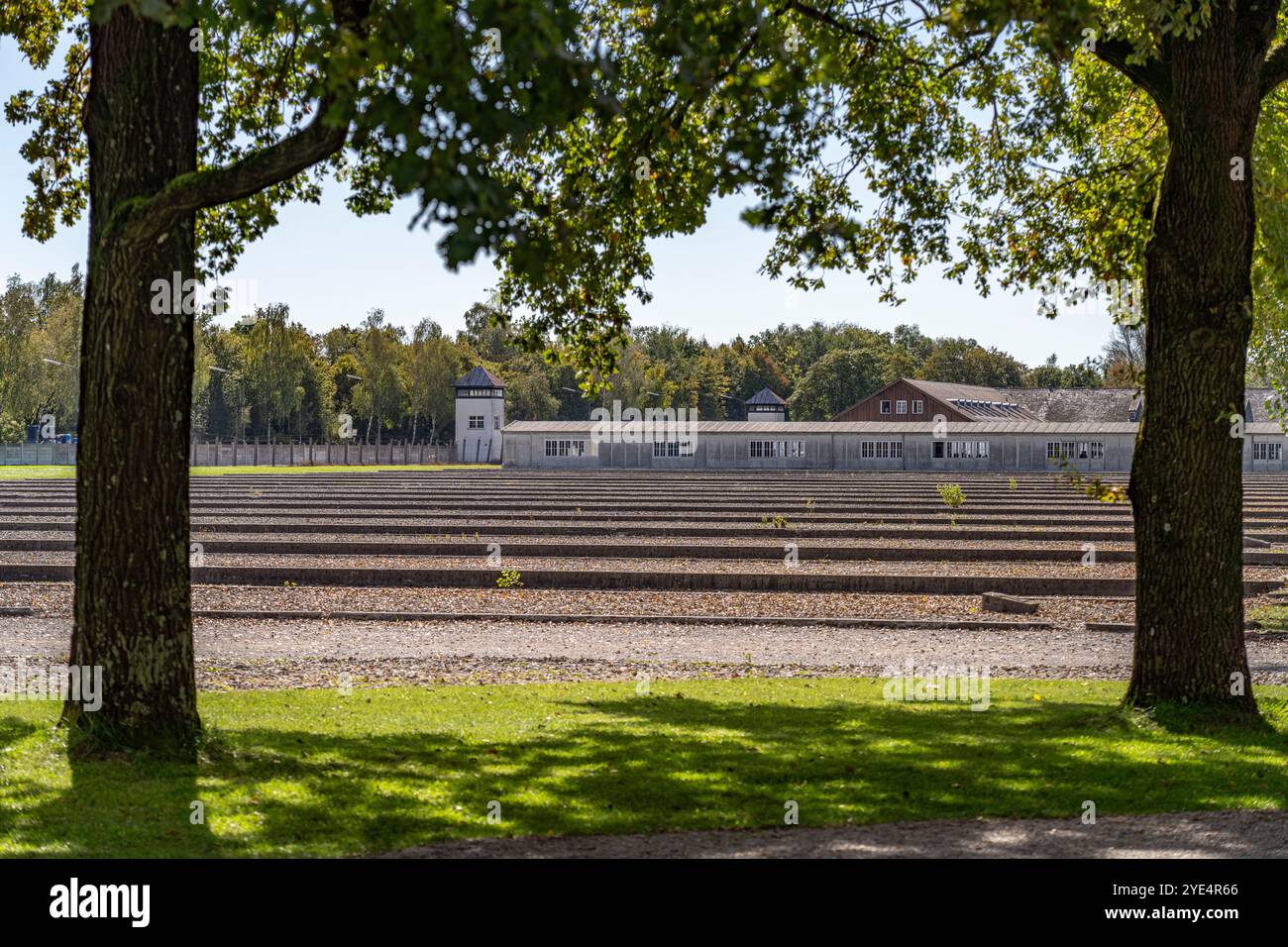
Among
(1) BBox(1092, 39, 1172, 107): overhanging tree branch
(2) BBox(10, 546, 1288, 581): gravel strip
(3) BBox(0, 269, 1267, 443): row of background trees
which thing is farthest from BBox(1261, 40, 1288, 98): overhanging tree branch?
(3) BBox(0, 269, 1267, 443): row of background trees

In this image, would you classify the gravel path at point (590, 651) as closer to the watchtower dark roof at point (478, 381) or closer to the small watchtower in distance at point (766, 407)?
the watchtower dark roof at point (478, 381)

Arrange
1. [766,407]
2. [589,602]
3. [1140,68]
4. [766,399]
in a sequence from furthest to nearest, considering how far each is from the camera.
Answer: [766,399] < [766,407] < [589,602] < [1140,68]

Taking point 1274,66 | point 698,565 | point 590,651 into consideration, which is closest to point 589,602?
point 590,651

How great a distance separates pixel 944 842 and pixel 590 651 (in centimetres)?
817

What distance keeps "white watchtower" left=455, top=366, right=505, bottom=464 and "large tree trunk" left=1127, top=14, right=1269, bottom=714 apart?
319 feet

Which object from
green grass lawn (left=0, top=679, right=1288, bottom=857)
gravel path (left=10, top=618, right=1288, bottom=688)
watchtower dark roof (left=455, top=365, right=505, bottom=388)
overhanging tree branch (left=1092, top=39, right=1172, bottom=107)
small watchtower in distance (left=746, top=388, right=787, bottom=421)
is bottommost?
gravel path (left=10, top=618, right=1288, bottom=688)

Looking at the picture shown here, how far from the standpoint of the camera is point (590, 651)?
561 inches

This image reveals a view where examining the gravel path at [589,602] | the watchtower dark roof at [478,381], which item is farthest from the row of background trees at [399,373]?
the gravel path at [589,602]

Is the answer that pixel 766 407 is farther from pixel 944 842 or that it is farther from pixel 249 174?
pixel 944 842

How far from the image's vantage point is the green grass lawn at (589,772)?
21.7ft

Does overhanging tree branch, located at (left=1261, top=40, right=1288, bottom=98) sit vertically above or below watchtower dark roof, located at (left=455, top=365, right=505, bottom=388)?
below

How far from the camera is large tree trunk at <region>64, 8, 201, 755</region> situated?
8.01 m

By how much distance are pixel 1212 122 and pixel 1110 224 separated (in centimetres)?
368

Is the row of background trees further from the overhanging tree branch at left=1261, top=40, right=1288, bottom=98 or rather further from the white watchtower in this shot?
the overhanging tree branch at left=1261, top=40, right=1288, bottom=98
